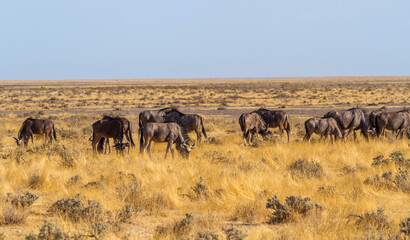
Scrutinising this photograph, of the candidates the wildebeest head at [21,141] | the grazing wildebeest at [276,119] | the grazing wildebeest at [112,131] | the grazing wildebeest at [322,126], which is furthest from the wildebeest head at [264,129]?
the wildebeest head at [21,141]

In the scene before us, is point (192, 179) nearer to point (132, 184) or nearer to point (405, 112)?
point (132, 184)

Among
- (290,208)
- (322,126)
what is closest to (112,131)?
(322,126)

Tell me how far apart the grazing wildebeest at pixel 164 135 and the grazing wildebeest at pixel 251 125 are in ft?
16.3

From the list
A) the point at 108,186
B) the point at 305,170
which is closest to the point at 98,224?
the point at 108,186

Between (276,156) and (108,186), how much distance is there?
19.9 ft

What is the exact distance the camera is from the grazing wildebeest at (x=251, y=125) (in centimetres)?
1902

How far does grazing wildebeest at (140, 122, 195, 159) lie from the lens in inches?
550

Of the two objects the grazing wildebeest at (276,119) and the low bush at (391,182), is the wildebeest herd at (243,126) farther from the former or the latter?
the low bush at (391,182)

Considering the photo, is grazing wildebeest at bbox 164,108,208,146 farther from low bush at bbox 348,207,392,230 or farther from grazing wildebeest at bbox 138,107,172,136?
low bush at bbox 348,207,392,230

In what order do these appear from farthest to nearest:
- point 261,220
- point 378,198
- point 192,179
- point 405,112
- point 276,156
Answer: point 405,112 → point 276,156 → point 192,179 → point 378,198 → point 261,220

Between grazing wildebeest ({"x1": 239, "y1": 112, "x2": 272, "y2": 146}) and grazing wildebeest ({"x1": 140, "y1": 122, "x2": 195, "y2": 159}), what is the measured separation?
4.97 metres

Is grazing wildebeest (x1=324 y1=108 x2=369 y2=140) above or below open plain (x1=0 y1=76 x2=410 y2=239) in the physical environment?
above

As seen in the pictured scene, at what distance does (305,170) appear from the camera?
11.4 m

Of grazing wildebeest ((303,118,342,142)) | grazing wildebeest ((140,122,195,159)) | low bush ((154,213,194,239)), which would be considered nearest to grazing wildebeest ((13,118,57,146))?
grazing wildebeest ((140,122,195,159))
